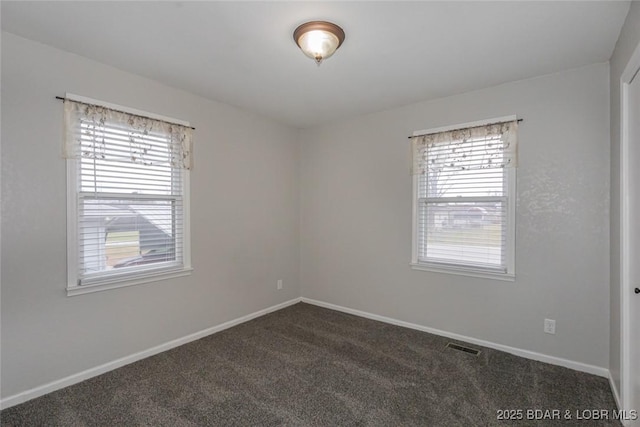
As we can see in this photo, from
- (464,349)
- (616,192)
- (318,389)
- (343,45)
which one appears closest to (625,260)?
(616,192)

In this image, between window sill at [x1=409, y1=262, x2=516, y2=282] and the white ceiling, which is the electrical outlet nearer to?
window sill at [x1=409, y1=262, x2=516, y2=282]

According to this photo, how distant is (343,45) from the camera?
7.78ft

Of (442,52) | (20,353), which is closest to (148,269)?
(20,353)

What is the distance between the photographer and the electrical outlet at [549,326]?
2.84 metres

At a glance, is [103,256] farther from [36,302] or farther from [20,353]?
[20,353]

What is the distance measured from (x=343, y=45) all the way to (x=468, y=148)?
66.8 inches

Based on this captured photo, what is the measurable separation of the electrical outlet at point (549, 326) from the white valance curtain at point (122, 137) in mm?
3634

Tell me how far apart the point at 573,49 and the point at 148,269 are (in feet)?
12.9

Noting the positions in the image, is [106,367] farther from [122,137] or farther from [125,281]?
[122,137]

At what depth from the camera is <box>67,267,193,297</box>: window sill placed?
256 cm

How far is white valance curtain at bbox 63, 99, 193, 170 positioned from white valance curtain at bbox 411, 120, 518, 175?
2.44m

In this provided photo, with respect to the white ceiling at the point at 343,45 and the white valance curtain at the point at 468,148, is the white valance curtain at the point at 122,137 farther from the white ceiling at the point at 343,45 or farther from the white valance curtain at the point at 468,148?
the white valance curtain at the point at 468,148

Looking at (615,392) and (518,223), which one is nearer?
(615,392)

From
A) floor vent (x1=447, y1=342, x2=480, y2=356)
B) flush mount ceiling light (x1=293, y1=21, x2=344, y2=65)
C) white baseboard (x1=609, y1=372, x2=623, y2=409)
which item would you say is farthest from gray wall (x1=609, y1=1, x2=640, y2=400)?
flush mount ceiling light (x1=293, y1=21, x2=344, y2=65)
